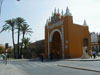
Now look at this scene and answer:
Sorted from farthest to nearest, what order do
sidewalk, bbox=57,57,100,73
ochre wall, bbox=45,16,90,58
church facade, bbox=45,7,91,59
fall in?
ochre wall, bbox=45,16,90,58, church facade, bbox=45,7,91,59, sidewalk, bbox=57,57,100,73

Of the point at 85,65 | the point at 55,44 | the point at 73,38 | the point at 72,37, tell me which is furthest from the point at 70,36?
the point at 85,65

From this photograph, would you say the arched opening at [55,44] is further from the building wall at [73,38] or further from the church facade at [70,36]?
the building wall at [73,38]

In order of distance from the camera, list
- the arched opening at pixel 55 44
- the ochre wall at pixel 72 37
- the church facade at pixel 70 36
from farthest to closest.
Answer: the arched opening at pixel 55 44, the ochre wall at pixel 72 37, the church facade at pixel 70 36

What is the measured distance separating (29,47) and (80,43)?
2684 cm

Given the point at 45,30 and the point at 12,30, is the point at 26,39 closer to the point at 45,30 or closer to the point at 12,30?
the point at 12,30

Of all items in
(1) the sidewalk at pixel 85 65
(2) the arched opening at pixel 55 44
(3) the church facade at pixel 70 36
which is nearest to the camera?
(1) the sidewalk at pixel 85 65

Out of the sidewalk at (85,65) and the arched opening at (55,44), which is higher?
the arched opening at (55,44)

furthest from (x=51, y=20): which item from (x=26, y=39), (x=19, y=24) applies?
(x=26, y=39)

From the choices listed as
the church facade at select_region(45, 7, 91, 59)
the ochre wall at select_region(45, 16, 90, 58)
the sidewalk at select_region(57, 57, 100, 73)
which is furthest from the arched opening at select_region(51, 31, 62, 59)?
the sidewalk at select_region(57, 57, 100, 73)

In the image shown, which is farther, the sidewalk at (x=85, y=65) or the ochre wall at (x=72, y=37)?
the ochre wall at (x=72, y=37)

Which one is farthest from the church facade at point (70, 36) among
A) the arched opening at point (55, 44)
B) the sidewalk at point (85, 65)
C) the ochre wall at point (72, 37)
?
the sidewalk at point (85, 65)

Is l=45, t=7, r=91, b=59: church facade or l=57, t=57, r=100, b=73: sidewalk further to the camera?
l=45, t=7, r=91, b=59: church facade

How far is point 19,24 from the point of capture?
173 feet

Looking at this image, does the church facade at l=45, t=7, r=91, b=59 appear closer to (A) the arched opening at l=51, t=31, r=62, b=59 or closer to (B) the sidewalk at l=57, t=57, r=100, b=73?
(A) the arched opening at l=51, t=31, r=62, b=59
